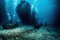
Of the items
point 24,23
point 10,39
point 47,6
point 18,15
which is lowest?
point 10,39

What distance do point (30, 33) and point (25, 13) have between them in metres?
0.82

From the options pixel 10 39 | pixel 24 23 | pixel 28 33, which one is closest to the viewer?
pixel 10 39

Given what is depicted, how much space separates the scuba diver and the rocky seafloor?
22 centimetres

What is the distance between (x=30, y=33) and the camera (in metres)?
4.27

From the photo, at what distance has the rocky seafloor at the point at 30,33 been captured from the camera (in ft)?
13.2

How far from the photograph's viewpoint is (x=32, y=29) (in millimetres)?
4461

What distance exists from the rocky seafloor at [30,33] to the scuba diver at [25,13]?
0.72 ft

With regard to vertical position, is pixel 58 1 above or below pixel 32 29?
above

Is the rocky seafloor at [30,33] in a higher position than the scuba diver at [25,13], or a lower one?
lower

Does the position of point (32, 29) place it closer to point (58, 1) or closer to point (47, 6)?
point (47, 6)

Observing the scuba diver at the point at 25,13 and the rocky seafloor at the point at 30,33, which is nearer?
the rocky seafloor at the point at 30,33

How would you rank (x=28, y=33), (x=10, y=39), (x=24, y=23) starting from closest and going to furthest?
(x=10, y=39)
(x=28, y=33)
(x=24, y=23)

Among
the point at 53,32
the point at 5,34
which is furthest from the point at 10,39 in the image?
the point at 53,32

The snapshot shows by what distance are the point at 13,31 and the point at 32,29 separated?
2.19 feet
